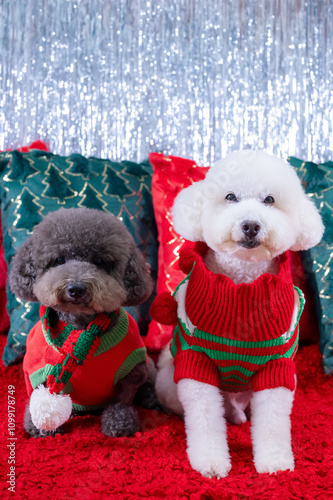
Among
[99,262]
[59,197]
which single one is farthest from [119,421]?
[59,197]

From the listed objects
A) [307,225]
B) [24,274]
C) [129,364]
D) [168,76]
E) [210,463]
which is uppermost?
[168,76]

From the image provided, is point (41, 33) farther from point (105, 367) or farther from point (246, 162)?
point (105, 367)

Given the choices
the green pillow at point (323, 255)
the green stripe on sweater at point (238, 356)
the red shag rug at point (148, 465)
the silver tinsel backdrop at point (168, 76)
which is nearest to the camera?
the red shag rug at point (148, 465)

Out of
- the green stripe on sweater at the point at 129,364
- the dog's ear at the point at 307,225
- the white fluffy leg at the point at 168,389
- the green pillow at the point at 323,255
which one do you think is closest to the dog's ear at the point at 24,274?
the green stripe on sweater at the point at 129,364

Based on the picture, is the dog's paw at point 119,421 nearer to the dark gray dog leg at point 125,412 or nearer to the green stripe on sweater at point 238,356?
the dark gray dog leg at point 125,412

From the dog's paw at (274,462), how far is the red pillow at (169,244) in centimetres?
56

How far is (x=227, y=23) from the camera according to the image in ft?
6.14

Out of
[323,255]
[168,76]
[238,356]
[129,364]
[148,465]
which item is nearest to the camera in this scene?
[148,465]

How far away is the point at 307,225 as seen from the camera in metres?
0.98

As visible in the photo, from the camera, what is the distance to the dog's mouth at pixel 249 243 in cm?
89

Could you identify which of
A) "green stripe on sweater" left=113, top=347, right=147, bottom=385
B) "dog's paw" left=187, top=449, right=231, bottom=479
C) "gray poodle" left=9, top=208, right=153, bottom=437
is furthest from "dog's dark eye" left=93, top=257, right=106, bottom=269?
"dog's paw" left=187, top=449, right=231, bottom=479

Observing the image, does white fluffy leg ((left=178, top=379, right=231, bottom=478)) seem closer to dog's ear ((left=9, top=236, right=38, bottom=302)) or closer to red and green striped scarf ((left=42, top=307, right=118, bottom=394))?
red and green striped scarf ((left=42, top=307, right=118, bottom=394))

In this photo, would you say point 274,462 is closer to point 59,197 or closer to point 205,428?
point 205,428

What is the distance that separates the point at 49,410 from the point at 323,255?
93 cm
